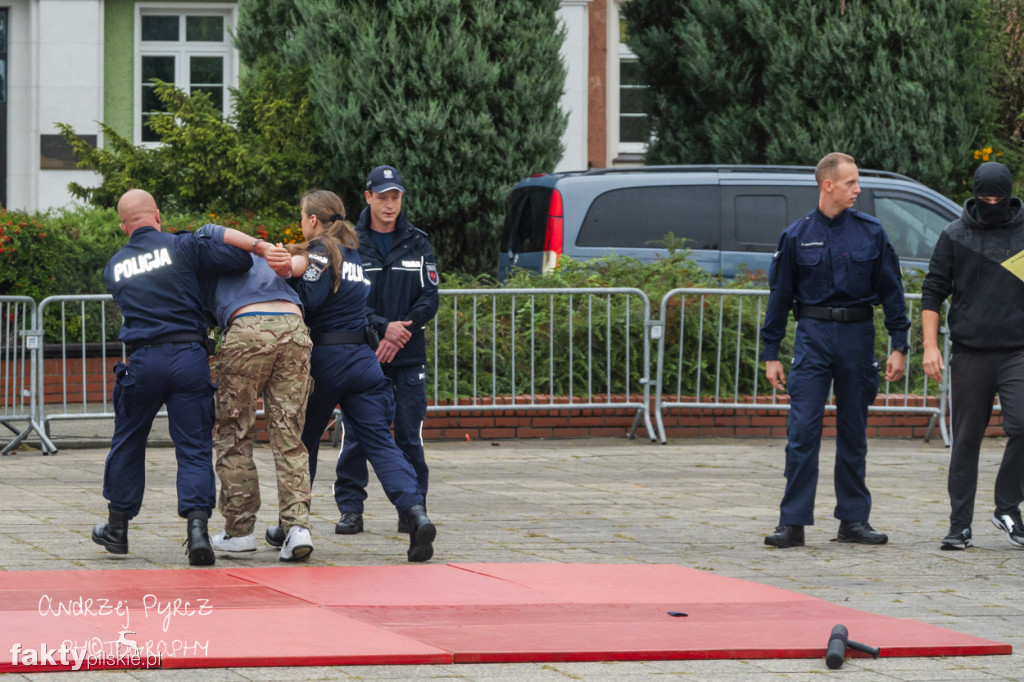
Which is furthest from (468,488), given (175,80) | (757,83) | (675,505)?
(175,80)

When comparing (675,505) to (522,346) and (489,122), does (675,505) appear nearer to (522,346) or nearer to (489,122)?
(522,346)

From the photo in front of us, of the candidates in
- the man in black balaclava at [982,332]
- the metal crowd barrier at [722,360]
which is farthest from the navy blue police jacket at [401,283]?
the metal crowd barrier at [722,360]

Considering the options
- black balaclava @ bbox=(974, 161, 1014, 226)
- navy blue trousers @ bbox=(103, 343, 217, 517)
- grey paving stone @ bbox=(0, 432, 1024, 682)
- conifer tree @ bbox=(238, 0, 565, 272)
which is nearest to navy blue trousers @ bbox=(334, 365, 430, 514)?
grey paving stone @ bbox=(0, 432, 1024, 682)

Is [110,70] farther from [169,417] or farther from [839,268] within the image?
[839,268]

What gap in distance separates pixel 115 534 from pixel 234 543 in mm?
532

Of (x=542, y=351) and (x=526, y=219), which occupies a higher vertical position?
(x=526, y=219)

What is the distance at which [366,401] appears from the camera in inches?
278

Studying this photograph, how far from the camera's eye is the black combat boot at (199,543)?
6.62 metres

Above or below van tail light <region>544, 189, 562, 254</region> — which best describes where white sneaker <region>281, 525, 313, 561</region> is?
below

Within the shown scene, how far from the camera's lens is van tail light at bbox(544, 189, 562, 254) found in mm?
14586

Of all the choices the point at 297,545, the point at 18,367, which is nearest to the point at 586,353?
the point at 18,367

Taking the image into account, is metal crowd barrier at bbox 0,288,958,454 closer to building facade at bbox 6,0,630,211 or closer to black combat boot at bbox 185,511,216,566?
black combat boot at bbox 185,511,216,566

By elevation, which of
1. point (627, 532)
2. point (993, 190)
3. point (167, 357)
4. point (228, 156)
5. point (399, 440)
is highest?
point (228, 156)

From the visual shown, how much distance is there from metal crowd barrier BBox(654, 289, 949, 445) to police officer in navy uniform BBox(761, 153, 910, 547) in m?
4.57
